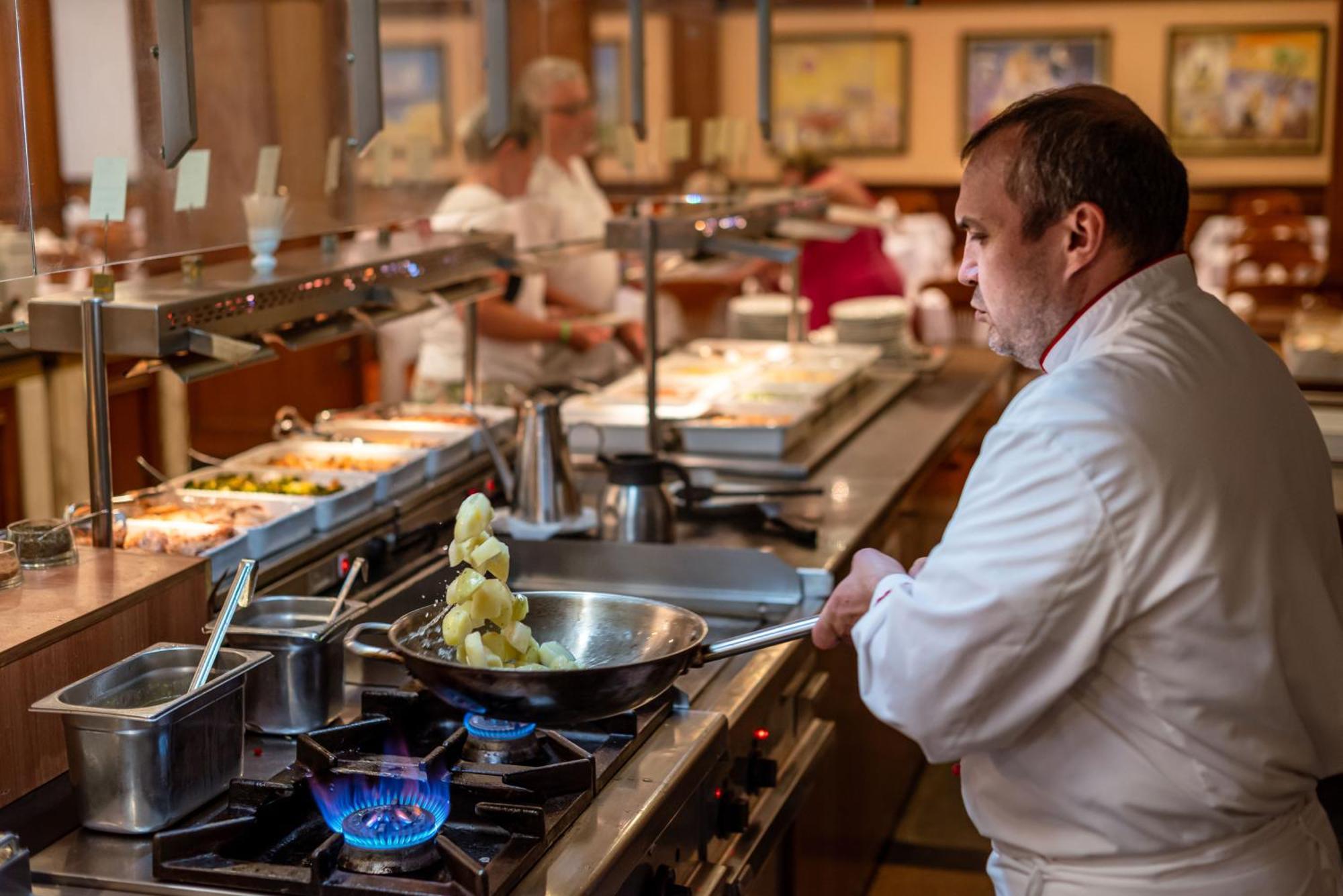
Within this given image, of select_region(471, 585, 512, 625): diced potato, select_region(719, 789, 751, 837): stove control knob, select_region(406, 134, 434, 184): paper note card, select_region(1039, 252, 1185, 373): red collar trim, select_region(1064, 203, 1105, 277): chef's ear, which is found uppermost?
select_region(406, 134, 434, 184): paper note card

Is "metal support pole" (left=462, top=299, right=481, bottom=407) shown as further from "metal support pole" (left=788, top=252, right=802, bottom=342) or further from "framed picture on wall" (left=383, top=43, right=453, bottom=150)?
"metal support pole" (left=788, top=252, right=802, bottom=342)

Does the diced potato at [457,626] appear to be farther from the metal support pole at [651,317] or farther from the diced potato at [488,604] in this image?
the metal support pole at [651,317]

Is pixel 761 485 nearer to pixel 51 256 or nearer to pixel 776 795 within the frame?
pixel 776 795

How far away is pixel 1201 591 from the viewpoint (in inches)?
57.3

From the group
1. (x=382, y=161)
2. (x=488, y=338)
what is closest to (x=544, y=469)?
(x=382, y=161)

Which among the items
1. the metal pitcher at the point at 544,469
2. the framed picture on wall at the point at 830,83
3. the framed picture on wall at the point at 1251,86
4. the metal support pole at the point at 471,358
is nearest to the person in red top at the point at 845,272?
the framed picture on wall at the point at 830,83

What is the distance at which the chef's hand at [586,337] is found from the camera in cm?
439

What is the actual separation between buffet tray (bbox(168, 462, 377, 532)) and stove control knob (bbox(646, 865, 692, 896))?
3.44 feet

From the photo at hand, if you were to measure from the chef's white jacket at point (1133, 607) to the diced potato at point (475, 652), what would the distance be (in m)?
0.42

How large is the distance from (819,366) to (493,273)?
1308mm

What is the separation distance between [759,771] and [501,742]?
1.84 ft

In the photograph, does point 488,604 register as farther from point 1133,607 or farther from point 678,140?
point 678,140

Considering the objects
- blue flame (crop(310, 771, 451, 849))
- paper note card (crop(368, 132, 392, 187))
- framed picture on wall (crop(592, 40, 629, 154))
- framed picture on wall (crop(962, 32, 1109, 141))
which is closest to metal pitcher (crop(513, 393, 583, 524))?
paper note card (crop(368, 132, 392, 187))

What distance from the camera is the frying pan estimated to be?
1679mm
